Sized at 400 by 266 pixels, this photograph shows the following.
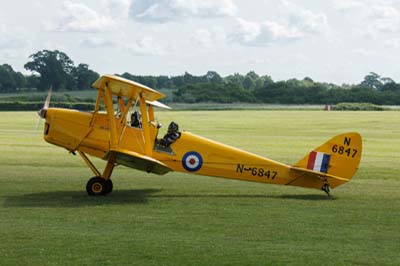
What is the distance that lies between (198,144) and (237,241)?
4.72 metres

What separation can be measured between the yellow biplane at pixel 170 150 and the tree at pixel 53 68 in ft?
286

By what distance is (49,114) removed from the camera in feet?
46.3

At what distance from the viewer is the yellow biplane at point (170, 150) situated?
1370cm

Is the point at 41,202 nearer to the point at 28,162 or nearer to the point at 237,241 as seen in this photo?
the point at 237,241

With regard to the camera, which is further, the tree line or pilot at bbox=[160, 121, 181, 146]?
the tree line

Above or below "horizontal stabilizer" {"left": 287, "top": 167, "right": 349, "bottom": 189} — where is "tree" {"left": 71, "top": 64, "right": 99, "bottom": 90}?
above

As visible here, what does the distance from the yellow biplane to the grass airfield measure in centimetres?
46

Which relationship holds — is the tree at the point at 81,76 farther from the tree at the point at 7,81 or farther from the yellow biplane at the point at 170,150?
the yellow biplane at the point at 170,150

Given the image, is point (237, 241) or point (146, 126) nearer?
point (237, 241)

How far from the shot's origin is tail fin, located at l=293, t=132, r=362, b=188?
13641mm

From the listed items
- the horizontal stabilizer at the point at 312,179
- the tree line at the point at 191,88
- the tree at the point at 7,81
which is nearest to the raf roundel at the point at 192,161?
the horizontal stabilizer at the point at 312,179

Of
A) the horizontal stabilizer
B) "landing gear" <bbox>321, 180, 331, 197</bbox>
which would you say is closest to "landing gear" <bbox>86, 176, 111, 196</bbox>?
the horizontal stabilizer

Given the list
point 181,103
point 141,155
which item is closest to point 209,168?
point 141,155

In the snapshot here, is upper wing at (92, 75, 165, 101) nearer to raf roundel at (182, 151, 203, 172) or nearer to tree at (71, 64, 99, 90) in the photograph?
raf roundel at (182, 151, 203, 172)
